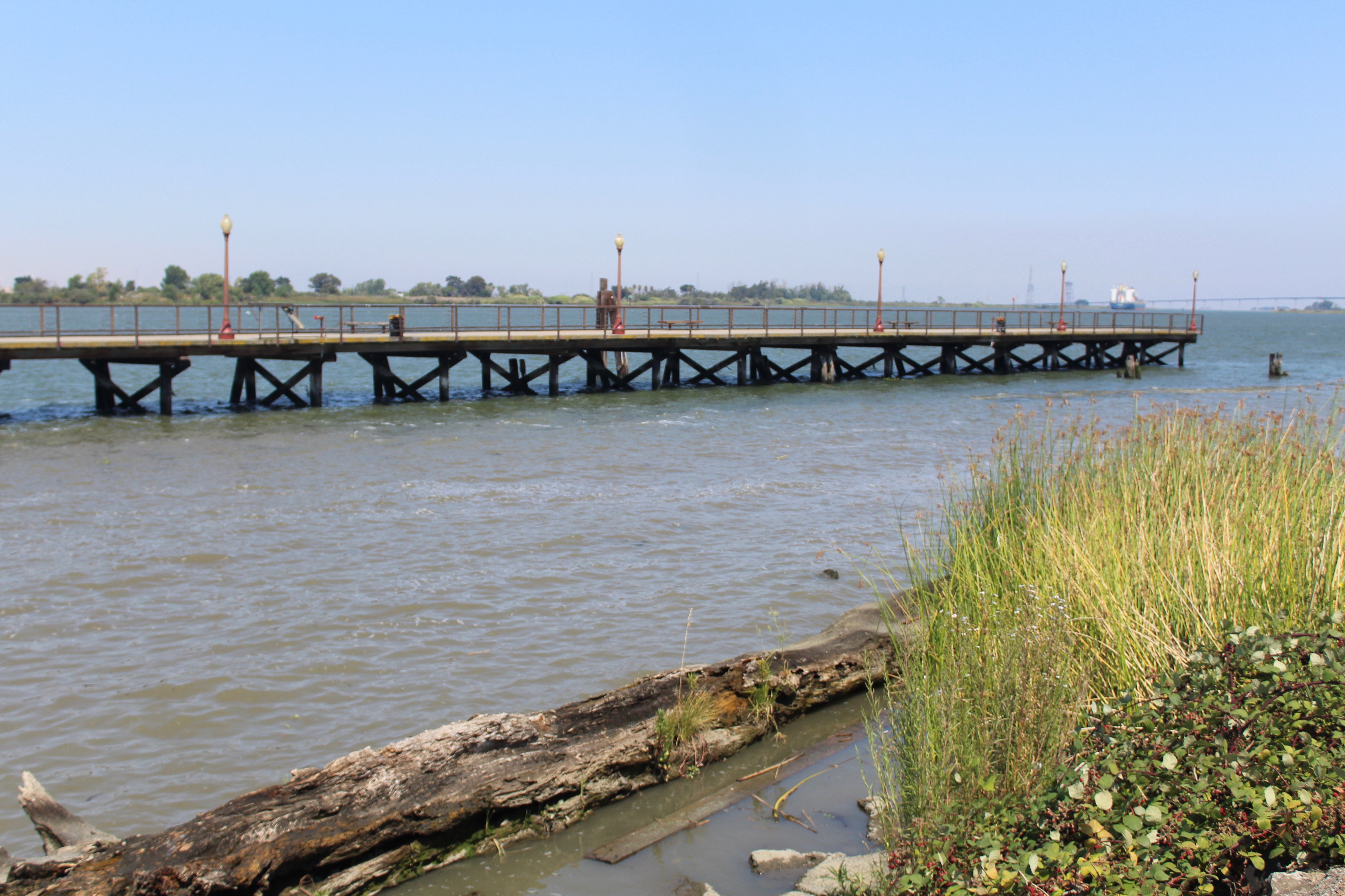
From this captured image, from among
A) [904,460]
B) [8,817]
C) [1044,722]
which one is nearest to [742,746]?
[1044,722]

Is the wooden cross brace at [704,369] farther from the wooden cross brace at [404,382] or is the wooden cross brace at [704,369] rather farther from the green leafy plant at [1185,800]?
the green leafy plant at [1185,800]

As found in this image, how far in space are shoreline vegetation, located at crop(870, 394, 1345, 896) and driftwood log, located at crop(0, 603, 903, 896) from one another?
3.93ft

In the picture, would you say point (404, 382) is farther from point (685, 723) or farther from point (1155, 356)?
point (1155, 356)

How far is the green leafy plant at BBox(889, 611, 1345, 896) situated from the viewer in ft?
11.7

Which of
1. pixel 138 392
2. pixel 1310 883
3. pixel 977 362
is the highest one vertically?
pixel 977 362

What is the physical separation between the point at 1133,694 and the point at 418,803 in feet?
11.0

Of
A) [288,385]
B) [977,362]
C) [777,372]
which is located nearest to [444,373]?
[288,385]

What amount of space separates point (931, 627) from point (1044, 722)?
6.21ft

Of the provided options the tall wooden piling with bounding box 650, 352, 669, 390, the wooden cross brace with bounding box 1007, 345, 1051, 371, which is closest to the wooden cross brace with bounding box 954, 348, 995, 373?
the wooden cross brace with bounding box 1007, 345, 1051, 371

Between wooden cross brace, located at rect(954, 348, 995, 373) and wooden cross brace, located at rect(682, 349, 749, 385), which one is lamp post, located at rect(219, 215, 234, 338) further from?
wooden cross brace, located at rect(954, 348, 995, 373)

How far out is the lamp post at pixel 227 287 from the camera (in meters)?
25.7

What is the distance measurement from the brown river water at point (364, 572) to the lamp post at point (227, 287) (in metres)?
2.82

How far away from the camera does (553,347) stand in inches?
1267

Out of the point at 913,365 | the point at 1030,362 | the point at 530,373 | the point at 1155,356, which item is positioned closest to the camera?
the point at 530,373
